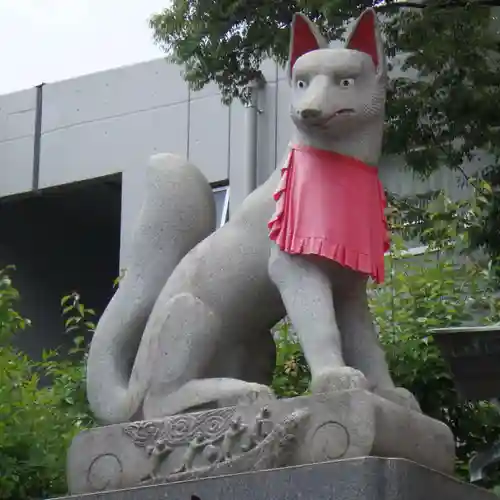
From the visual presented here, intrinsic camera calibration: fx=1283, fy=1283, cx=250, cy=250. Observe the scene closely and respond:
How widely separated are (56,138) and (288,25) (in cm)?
686

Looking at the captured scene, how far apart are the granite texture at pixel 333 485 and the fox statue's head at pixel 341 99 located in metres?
1.20

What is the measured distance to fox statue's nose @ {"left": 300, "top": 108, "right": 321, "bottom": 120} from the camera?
461cm

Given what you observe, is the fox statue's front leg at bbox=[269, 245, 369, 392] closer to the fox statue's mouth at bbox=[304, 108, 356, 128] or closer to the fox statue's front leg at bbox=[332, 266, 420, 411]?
the fox statue's front leg at bbox=[332, 266, 420, 411]

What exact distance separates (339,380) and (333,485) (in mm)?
386

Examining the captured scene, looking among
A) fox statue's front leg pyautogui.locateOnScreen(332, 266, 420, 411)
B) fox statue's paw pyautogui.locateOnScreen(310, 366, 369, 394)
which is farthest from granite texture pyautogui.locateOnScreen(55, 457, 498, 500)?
fox statue's front leg pyautogui.locateOnScreen(332, 266, 420, 411)

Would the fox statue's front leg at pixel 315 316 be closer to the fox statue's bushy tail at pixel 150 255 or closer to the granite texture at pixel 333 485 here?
the granite texture at pixel 333 485

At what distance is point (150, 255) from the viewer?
5121 mm

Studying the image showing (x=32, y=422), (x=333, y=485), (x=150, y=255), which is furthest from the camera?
(x=32, y=422)

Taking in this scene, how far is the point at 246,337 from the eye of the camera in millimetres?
4926

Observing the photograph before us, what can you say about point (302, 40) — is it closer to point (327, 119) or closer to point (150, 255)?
point (327, 119)

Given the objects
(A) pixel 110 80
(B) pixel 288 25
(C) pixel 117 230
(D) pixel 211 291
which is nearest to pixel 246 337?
(D) pixel 211 291

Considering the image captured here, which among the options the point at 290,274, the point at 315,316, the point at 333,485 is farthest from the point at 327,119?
the point at 333,485

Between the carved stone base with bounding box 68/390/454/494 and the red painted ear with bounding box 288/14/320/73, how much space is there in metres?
1.39

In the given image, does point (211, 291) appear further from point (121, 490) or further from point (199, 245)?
point (121, 490)
